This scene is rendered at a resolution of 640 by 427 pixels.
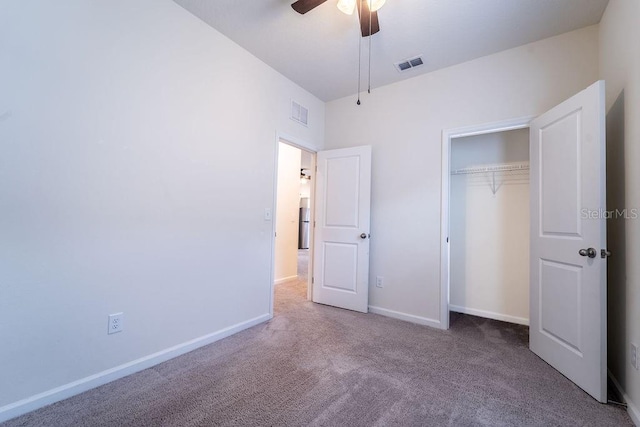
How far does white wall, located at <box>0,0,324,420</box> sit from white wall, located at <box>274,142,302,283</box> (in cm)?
198

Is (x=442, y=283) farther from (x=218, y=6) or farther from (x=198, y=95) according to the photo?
(x=218, y=6)

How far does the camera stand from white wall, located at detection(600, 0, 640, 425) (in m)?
1.58

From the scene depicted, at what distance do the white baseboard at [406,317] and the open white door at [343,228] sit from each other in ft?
0.43

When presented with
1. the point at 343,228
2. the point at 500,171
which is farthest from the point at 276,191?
the point at 500,171

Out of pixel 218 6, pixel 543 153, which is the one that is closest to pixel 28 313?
pixel 218 6

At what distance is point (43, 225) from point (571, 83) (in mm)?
3937

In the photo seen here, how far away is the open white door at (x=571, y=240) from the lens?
1744 mm

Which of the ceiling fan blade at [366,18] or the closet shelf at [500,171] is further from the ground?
the ceiling fan blade at [366,18]

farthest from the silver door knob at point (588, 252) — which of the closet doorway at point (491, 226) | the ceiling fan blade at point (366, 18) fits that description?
the ceiling fan blade at point (366, 18)

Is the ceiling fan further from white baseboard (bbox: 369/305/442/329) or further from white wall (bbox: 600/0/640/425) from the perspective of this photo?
white baseboard (bbox: 369/305/442/329)

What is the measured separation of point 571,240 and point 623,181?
1.51ft

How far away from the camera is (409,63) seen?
2877 millimetres

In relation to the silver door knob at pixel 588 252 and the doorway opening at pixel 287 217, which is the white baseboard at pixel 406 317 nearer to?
the silver door knob at pixel 588 252

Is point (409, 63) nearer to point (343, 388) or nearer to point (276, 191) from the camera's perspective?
point (276, 191)
